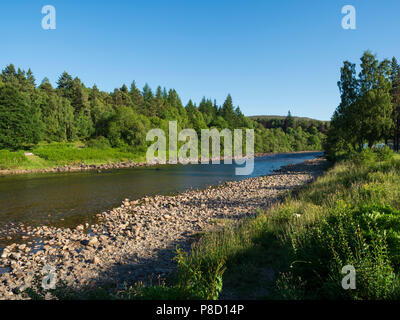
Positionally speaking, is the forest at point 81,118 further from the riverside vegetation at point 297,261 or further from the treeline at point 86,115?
the riverside vegetation at point 297,261

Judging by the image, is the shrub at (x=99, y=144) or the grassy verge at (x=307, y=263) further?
the shrub at (x=99, y=144)

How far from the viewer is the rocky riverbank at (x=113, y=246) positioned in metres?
6.88

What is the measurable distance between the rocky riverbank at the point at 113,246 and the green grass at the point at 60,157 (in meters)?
32.1

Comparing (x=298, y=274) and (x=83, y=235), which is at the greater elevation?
(x=298, y=274)

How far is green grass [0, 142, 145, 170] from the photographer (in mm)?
36222

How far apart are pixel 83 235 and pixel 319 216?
9.91 meters

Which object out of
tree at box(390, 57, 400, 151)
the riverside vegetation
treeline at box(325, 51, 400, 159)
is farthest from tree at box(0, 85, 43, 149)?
tree at box(390, 57, 400, 151)

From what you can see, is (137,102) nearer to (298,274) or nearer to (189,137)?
(189,137)

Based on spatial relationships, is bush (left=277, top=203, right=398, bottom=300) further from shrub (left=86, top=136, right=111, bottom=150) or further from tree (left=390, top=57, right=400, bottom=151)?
shrub (left=86, top=136, right=111, bottom=150)

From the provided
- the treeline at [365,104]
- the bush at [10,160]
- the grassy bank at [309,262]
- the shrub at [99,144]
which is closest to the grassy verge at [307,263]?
the grassy bank at [309,262]

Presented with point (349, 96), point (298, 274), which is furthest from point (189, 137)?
point (298, 274)

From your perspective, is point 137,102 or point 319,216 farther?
point 137,102

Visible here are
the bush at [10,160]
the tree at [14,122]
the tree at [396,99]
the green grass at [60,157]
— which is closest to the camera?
the tree at [396,99]
